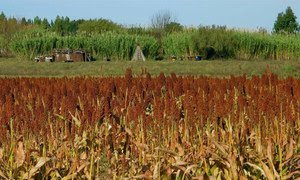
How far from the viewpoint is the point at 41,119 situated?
18.5 feet

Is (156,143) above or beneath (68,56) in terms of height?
above

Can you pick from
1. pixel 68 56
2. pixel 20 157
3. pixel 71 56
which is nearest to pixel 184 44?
pixel 71 56

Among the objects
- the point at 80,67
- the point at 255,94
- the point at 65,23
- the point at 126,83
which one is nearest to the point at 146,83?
the point at 126,83

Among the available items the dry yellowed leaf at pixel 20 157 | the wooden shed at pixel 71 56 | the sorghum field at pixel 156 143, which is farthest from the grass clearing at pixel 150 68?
the dry yellowed leaf at pixel 20 157

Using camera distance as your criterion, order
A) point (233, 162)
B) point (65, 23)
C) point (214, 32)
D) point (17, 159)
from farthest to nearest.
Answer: point (65, 23) → point (214, 32) → point (17, 159) → point (233, 162)

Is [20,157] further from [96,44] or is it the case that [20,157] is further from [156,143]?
[96,44]

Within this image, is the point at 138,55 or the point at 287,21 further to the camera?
the point at 287,21

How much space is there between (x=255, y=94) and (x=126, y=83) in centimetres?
302

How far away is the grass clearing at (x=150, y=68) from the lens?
2127 cm

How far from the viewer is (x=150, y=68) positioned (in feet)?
72.5

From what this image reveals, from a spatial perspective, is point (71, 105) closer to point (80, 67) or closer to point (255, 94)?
point (255, 94)

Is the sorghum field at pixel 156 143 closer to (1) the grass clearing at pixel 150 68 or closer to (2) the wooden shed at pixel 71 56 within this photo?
(1) the grass clearing at pixel 150 68

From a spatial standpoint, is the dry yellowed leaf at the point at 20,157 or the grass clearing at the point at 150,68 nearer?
the dry yellowed leaf at the point at 20,157

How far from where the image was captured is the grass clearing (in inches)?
837
